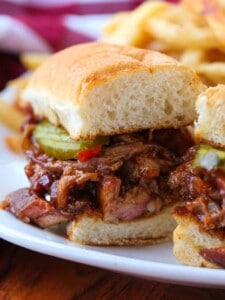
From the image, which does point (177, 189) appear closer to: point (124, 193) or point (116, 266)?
point (124, 193)

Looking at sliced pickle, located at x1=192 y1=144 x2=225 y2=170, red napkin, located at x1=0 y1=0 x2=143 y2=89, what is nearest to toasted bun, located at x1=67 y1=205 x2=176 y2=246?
sliced pickle, located at x1=192 y1=144 x2=225 y2=170

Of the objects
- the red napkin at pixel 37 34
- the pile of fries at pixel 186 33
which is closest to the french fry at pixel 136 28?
the pile of fries at pixel 186 33

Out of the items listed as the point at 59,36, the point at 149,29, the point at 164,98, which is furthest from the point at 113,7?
the point at 164,98

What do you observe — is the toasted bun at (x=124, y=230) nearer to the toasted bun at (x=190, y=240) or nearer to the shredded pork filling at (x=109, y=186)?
the shredded pork filling at (x=109, y=186)

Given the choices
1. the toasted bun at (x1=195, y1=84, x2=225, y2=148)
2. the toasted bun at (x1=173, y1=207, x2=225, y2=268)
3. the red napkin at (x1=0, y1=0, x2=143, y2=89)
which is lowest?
the red napkin at (x1=0, y1=0, x2=143, y2=89)

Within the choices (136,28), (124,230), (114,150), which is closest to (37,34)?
(136,28)

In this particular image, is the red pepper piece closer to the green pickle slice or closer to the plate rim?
the green pickle slice

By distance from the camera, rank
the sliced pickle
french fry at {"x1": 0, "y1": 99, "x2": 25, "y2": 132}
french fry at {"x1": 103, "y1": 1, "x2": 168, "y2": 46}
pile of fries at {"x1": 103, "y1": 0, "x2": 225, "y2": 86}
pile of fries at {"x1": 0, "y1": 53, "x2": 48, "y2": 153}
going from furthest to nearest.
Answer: french fry at {"x1": 0, "y1": 99, "x2": 25, "y2": 132}, pile of fries at {"x1": 0, "y1": 53, "x2": 48, "y2": 153}, french fry at {"x1": 103, "y1": 1, "x2": 168, "y2": 46}, pile of fries at {"x1": 103, "y1": 0, "x2": 225, "y2": 86}, the sliced pickle
